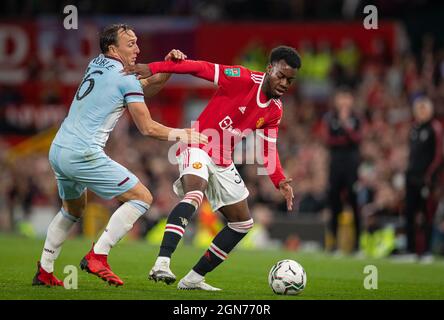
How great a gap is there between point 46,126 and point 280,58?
1629cm

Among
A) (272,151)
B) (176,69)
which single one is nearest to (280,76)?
(272,151)

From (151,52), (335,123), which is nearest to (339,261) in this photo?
(335,123)

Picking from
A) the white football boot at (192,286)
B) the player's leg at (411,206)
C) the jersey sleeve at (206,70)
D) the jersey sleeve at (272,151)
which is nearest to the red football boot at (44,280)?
the white football boot at (192,286)

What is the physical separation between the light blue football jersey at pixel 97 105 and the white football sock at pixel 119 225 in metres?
0.59

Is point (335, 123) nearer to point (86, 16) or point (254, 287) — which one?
point (254, 287)

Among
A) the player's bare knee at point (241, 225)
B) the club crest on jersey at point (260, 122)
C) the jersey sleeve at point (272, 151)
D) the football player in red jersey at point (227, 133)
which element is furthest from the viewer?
the jersey sleeve at point (272, 151)

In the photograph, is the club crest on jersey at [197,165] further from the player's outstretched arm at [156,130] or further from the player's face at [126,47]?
the player's face at [126,47]

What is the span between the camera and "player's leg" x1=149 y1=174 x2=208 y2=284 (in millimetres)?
8430

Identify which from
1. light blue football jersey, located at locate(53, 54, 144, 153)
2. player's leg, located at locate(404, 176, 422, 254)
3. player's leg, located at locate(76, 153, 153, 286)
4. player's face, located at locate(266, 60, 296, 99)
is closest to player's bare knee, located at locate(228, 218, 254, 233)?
player's leg, located at locate(76, 153, 153, 286)

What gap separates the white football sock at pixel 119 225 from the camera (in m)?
8.75

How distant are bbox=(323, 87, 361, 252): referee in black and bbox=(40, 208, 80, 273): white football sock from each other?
7175 millimetres

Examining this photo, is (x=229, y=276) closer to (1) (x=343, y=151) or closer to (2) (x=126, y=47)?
(2) (x=126, y=47)

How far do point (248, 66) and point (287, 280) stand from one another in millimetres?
15602

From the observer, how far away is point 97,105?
8797mm
